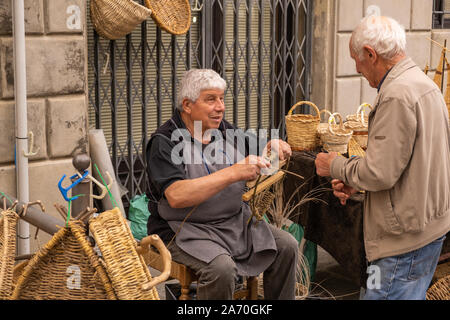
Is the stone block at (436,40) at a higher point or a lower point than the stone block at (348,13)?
lower

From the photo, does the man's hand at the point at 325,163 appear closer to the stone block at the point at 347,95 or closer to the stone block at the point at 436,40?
the stone block at the point at 347,95

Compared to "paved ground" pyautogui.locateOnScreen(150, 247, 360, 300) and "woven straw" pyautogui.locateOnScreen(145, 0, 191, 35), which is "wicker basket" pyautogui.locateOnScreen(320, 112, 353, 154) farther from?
"woven straw" pyautogui.locateOnScreen(145, 0, 191, 35)

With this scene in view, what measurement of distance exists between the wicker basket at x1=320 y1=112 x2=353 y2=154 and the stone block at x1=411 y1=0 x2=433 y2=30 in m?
3.16

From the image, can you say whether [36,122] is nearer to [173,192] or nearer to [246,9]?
[173,192]

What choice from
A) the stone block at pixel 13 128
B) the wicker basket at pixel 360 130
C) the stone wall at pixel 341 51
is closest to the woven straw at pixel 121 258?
the stone block at pixel 13 128

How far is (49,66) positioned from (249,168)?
193 centimetres

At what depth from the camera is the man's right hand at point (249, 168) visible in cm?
291

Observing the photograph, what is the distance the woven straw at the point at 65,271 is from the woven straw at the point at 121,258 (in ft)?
0.19

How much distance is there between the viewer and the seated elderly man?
A: 115 inches

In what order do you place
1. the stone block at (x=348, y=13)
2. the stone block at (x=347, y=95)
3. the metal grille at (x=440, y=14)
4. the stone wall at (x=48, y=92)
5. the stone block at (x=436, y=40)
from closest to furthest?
the stone wall at (x=48, y=92) → the stone block at (x=348, y=13) → the stone block at (x=347, y=95) → the stone block at (x=436, y=40) → the metal grille at (x=440, y=14)

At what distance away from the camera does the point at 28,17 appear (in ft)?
13.5

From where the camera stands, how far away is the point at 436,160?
2.70 m

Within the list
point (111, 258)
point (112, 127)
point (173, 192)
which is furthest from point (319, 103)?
point (111, 258)

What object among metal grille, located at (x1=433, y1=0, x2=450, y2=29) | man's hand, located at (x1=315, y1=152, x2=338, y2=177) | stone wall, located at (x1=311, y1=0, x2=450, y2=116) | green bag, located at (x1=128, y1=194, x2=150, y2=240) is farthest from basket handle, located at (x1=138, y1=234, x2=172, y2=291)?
metal grille, located at (x1=433, y1=0, x2=450, y2=29)
